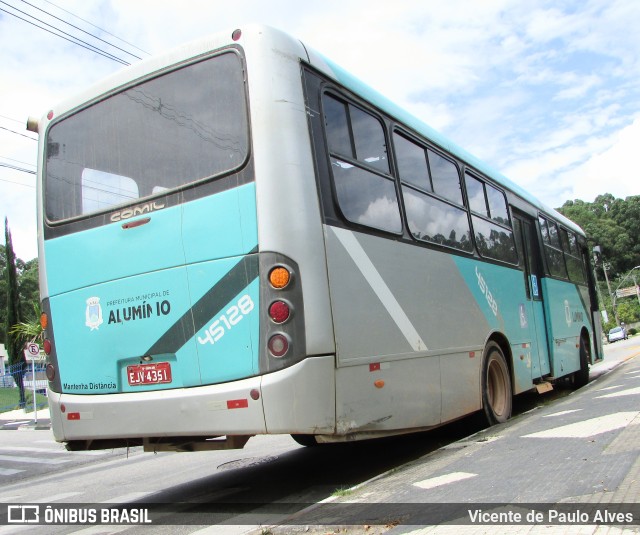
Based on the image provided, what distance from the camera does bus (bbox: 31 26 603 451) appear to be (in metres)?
4.30

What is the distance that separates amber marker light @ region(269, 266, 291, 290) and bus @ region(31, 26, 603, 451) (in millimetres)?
11

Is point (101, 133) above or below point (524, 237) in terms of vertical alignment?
above

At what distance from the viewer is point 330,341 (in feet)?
14.3

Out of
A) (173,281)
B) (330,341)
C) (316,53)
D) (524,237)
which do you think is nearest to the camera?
(330,341)

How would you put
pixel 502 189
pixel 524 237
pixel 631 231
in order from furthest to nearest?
pixel 631 231 < pixel 524 237 < pixel 502 189

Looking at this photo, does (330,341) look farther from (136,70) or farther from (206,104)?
(136,70)

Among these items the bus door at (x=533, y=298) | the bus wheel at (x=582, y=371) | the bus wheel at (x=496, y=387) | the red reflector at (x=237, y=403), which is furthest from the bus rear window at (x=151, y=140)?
the bus wheel at (x=582, y=371)

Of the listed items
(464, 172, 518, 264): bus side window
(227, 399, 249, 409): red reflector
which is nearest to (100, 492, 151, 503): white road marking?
(227, 399, 249, 409): red reflector

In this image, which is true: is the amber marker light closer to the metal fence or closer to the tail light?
the tail light

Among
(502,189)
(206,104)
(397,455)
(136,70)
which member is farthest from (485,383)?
(136,70)

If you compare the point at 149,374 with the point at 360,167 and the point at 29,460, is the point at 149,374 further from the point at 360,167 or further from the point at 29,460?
the point at 29,460

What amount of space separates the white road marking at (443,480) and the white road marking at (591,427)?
1.41 metres

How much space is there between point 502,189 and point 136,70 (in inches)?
230

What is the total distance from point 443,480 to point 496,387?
12.2ft
